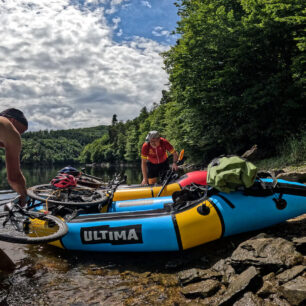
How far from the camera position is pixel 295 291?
2.48 meters

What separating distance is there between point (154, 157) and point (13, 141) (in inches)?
211

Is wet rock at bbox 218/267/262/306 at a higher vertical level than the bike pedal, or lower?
lower

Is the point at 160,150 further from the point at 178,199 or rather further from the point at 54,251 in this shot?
the point at 54,251

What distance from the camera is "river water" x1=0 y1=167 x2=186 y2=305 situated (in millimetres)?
3227

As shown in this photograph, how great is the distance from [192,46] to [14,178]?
16118 millimetres

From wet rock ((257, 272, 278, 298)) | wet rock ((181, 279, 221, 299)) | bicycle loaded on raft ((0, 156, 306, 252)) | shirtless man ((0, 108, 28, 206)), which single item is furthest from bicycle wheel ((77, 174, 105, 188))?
wet rock ((257, 272, 278, 298))

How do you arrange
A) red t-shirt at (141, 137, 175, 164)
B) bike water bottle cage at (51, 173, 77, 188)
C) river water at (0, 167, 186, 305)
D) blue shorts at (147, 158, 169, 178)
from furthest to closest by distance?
blue shorts at (147, 158, 169, 178) → red t-shirt at (141, 137, 175, 164) → bike water bottle cage at (51, 173, 77, 188) → river water at (0, 167, 186, 305)

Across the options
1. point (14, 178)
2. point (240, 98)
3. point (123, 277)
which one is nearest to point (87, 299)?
point (123, 277)

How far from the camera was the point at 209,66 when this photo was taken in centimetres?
1653

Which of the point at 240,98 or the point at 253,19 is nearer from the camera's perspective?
the point at 253,19

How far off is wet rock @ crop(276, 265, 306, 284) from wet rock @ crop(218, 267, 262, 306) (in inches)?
9.3

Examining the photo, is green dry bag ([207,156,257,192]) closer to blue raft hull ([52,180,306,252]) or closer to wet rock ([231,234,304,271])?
blue raft hull ([52,180,306,252])

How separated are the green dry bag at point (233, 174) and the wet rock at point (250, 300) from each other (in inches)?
69.1

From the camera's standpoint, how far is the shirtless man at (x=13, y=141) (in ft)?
10.0
